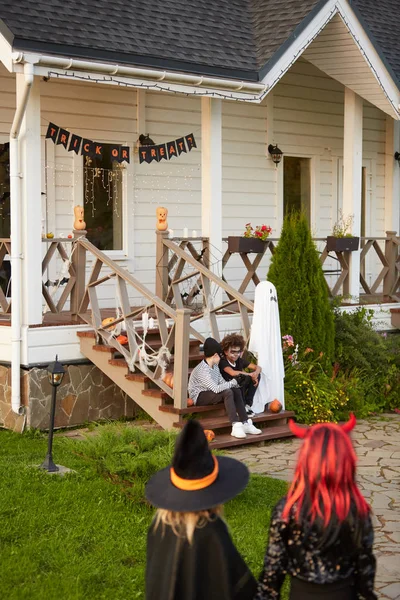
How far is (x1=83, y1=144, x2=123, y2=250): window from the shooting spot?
12008 mm

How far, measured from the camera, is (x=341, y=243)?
12250 mm

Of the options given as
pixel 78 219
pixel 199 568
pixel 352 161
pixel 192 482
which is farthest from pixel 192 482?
pixel 352 161

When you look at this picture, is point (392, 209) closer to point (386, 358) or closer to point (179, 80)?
point (386, 358)

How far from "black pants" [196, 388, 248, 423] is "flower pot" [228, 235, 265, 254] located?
114 inches

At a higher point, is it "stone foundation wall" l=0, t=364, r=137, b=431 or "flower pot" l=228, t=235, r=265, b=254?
"flower pot" l=228, t=235, r=265, b=254

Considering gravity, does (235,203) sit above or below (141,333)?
above

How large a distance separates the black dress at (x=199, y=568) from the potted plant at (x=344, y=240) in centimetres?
919

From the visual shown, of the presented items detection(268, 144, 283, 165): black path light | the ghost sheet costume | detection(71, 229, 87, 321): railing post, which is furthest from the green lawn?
detection(268, 144, 283, 165): black path light

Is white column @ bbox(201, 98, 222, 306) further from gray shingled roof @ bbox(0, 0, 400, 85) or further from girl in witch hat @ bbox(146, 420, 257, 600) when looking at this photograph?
girl in witch hat @ bbox(146, 420, 257, 600)

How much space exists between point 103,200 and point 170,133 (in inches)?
57.1

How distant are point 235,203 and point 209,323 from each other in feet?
12.2

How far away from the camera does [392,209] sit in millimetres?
14586

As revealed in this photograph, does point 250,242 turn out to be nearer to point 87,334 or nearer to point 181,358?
point 87,334

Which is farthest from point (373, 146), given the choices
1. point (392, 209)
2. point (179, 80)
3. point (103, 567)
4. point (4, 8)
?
point (103, 567)
